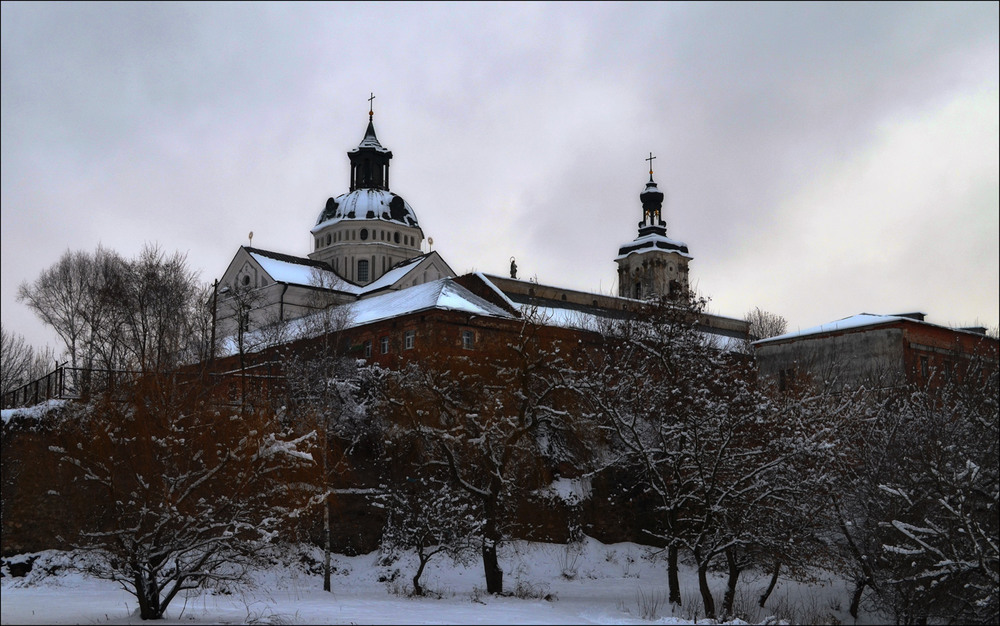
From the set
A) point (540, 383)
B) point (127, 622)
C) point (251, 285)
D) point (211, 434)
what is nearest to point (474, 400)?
point (540, 383)

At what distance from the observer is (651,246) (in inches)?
3179

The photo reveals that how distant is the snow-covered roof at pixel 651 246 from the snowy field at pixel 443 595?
1942 inches

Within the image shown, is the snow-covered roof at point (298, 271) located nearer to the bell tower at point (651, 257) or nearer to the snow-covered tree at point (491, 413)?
the bell tower at point (651, 257)

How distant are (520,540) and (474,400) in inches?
312

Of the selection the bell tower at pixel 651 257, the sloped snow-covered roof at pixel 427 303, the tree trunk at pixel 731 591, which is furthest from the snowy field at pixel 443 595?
the bell tower at pixel 651 257

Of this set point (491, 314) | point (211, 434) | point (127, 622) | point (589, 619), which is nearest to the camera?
point (127, 622)

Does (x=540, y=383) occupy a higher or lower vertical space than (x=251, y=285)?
lower

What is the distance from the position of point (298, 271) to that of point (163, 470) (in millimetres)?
48908

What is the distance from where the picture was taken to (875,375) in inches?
1827

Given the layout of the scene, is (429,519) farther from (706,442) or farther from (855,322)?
(855,322)

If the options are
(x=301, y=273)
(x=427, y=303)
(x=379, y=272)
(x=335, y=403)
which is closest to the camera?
(x=335, y=403)

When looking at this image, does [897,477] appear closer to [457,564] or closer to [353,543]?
[457,564]

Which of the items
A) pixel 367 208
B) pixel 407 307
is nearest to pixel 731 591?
pixel 407 307

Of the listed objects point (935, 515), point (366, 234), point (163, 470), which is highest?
point (366, 234)
